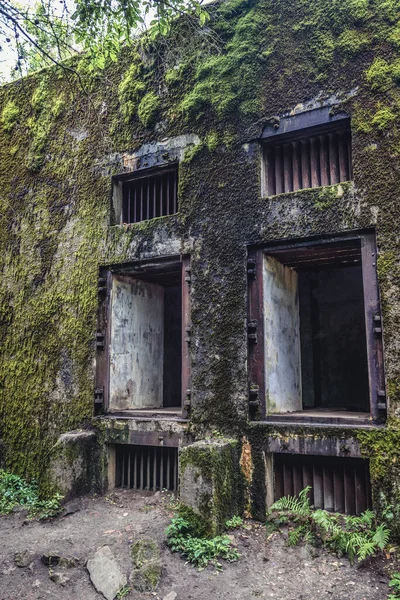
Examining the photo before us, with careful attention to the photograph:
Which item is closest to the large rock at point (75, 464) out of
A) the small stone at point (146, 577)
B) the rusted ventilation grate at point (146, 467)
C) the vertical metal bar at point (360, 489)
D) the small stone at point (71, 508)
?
the small stone at point (71, 508)

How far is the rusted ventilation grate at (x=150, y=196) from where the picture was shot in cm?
755

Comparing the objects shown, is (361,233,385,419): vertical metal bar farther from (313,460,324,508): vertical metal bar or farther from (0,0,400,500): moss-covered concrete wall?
(313,460,324,508): vertical metal bar

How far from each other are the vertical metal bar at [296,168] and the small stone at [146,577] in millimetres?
4557

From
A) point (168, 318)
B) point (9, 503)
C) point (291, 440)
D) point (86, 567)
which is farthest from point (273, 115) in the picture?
point (9, 503)

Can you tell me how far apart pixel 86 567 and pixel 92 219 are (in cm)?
475

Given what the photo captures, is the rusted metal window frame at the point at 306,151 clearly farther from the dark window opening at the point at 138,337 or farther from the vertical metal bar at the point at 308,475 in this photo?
the vertical metal bar at the point at 308,475

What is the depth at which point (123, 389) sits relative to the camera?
7.73m

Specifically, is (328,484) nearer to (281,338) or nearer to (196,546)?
(196,546)

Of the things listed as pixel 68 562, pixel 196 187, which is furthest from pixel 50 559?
pixel 196 187

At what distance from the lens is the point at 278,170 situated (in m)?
6.70

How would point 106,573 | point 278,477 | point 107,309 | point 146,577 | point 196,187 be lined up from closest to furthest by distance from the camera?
1. point 146,577
2. point 106,573
3. point 278,477
4. point 196,187
5. point 107,309

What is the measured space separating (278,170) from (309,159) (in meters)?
0.41

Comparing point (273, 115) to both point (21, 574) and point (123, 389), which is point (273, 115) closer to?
point (123, 389)

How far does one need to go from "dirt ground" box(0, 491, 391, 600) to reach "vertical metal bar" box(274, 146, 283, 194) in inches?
160
